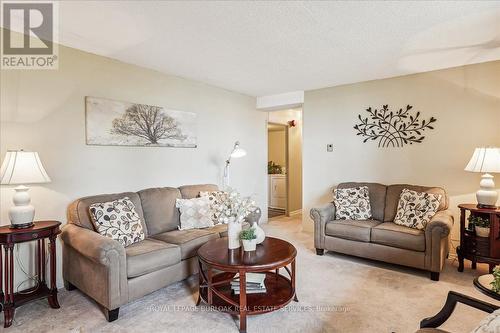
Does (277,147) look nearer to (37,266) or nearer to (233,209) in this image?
(233,209)

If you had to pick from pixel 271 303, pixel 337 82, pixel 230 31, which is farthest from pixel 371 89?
pixel 271 303

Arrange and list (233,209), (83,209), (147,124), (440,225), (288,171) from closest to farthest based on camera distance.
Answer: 1. (233,209)
2. (83,209)
3. (440,225)
4. (147,124)
5. (288,171)

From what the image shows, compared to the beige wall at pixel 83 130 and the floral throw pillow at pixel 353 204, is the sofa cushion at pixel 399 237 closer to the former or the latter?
the floral throw pillow at pixel 353 204

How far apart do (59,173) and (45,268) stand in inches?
36.1

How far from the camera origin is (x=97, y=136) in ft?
10.1

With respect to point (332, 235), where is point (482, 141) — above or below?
above

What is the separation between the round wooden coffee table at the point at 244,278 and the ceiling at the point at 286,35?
1.97 meters

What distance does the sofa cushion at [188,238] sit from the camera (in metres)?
2.82

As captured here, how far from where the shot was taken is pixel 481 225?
3.00m

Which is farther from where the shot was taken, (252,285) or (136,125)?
(136,125)

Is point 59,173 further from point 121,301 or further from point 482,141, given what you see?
point 482,141

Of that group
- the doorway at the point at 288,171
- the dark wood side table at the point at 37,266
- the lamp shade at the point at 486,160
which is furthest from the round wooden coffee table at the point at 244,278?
the doorway at the point at 288,171

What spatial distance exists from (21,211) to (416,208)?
4.00 metres

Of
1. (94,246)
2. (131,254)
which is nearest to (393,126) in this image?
(131,254)
